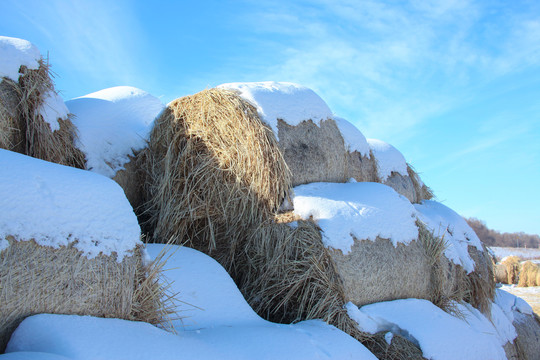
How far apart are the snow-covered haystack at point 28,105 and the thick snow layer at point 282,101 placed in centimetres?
116

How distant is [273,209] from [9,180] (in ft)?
5.28

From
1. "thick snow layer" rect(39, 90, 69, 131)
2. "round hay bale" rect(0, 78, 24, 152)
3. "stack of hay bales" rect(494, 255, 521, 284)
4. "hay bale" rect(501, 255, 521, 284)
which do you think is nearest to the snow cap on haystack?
"thick snow layer" rect(39, 90, 69, 131)

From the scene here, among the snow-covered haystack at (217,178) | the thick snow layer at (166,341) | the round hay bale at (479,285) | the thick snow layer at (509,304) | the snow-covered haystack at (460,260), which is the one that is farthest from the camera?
the thick snow layer at (509,304)

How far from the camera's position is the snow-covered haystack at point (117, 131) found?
10.1ft

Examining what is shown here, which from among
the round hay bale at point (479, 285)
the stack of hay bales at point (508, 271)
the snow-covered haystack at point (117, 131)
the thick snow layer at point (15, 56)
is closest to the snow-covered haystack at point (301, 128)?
the snow-covered haystack at point (117, 131)

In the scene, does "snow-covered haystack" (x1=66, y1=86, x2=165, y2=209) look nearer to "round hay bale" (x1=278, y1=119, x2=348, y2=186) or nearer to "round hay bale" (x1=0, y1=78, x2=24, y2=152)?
"round hay bale" (x1=0, y1=78, x2=24, y2=152)

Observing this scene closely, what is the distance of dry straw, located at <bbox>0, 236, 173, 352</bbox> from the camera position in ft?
4.82

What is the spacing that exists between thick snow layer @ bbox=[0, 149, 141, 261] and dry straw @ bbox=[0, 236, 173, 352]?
38mm

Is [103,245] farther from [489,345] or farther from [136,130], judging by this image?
[489,345]

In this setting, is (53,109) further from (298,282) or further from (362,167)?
(362,167)

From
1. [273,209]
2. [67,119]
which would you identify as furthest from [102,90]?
[273,209]

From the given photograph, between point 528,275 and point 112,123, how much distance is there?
10.1 metres

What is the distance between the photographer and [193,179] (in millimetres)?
2988

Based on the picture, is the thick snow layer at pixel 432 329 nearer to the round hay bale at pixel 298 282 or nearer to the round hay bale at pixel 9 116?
the round hay bale at pixel 298 282
